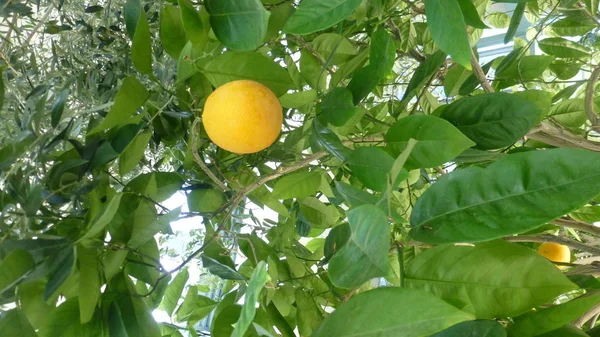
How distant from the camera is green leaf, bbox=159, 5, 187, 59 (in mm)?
401

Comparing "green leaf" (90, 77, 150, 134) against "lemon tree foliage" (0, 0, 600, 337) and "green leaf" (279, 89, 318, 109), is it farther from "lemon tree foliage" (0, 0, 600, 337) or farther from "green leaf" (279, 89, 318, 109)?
"green leaf" (279, 89, 318, 109)

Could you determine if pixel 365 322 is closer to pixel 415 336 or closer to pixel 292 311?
pixel 415 336

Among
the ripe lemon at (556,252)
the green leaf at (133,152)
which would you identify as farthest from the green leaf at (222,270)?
the ripe lemon at (556,252)

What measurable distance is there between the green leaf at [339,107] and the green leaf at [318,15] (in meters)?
0.11

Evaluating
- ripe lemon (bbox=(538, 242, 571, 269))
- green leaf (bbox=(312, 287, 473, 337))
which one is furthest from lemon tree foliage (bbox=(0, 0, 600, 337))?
ripe lemon (bbox=(538, 242, 571, 269))

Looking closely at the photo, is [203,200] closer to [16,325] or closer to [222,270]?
[222,270]

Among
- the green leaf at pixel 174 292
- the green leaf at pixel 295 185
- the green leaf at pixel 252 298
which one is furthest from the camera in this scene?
the green leaf at pixel 174 292

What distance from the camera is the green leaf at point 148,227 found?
0.37 meters

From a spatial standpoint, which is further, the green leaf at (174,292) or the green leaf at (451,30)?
the green leaf at (174,292)

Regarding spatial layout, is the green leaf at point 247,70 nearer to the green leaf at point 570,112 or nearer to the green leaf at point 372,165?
the green leaf at point 372,165

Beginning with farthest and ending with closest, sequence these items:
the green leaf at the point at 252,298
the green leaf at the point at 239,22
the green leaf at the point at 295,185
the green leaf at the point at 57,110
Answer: the green leaf at the point at 295,185 < the green leaf at the point at 57,110 < the green leaf at the point at 239,22 < the green leaf at the point at 252,298

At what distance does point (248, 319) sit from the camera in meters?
0.20

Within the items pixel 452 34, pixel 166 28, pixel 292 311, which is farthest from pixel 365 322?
pixel 292 311

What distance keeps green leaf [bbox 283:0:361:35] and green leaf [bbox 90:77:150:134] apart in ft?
0.44
